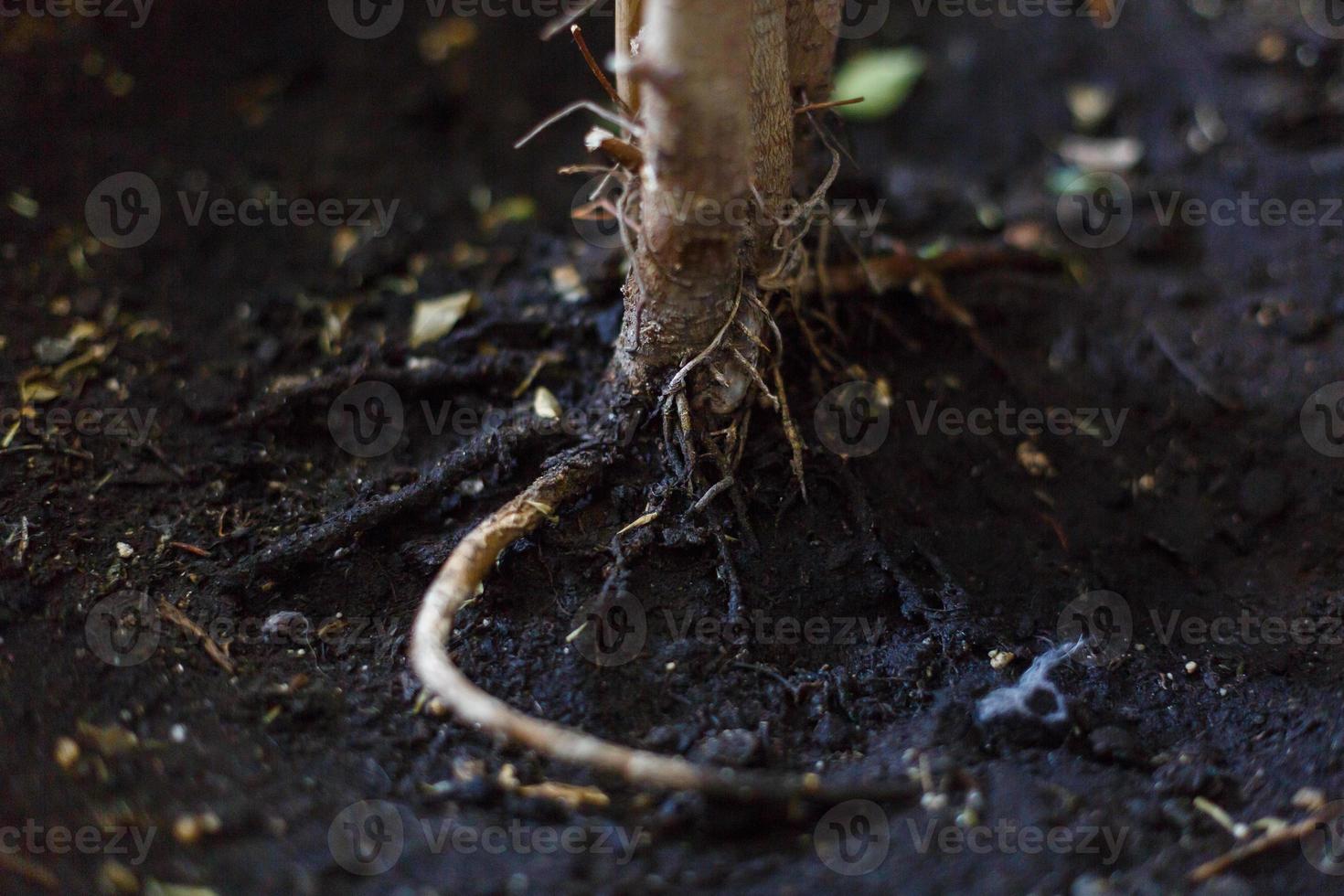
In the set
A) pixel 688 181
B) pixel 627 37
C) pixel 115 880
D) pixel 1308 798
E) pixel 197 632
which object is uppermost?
pixel 627 37

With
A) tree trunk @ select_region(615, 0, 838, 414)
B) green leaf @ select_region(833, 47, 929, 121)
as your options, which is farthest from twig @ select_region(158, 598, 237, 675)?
green leaf @ select_region(833, 47, 929, 121)

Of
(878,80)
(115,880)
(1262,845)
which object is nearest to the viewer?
(115,880)

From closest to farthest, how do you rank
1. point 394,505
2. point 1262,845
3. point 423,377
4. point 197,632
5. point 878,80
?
point 1262,845 → point 197,632 → point 394,505 → point 423,377 → point 878,80

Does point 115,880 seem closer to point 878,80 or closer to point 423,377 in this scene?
point 423,377

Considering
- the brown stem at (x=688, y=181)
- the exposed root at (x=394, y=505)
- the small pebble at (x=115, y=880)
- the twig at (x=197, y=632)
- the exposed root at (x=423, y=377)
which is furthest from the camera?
the exposed root at (x=423, y=377)

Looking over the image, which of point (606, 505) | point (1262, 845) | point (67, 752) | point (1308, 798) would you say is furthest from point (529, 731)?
point (1308, 798)

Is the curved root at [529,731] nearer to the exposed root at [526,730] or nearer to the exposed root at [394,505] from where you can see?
the exposed root at [526,730]

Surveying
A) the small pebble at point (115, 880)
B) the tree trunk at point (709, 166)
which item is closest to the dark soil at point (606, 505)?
the small pebble at point (115, 880)
